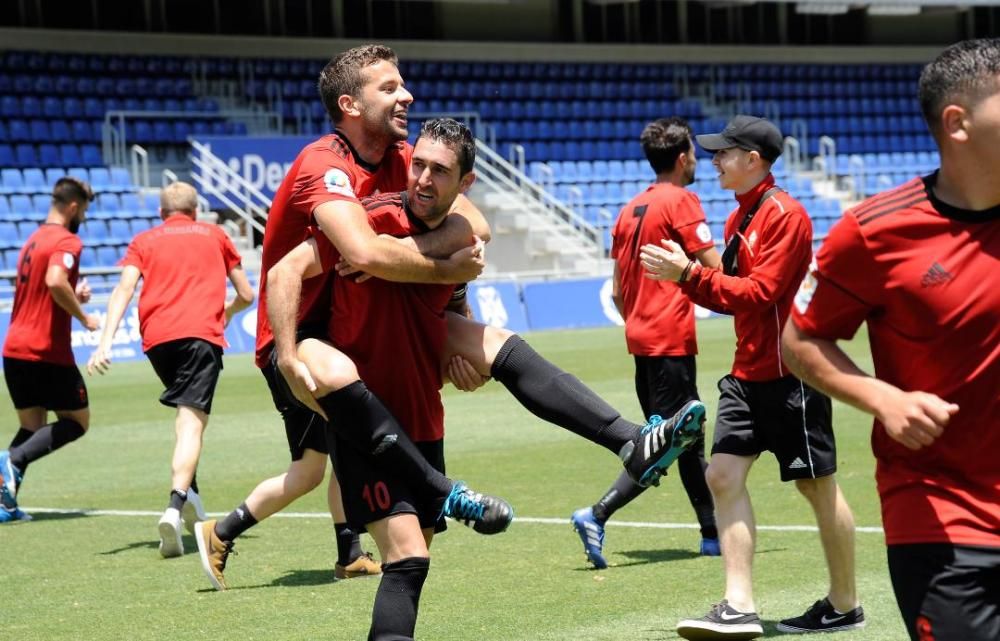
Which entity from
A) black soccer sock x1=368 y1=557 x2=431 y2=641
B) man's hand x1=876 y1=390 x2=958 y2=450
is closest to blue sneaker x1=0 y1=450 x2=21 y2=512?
black soccer sock x1=368 y1=557 x2=431 y2=641

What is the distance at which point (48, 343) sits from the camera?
1112 centimetres

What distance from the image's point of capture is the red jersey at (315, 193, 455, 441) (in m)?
5.40

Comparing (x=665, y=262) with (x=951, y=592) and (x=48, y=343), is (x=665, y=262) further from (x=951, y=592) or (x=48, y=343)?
(x=48, y=343)

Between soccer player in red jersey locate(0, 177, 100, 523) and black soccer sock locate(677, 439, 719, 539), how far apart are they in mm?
4688

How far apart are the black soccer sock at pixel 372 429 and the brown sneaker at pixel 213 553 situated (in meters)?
2.92

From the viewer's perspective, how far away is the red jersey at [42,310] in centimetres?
1104

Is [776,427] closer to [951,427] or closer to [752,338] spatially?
[752,338]

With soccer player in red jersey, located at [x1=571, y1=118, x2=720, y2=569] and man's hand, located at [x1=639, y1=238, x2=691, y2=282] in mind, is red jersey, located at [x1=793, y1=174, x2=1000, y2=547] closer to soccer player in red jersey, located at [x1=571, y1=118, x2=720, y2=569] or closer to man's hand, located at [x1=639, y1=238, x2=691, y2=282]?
man's hand, located at [x1=639, y1=238, x2=691, y2=282]

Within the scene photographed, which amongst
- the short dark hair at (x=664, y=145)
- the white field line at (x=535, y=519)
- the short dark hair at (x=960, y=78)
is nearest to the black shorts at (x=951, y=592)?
the short dark hair at (x=960, y=78)

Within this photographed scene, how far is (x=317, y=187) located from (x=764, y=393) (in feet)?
7.48

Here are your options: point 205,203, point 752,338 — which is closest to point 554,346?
point 205,203

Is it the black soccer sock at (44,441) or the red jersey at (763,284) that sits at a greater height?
the red jersey at (763,284)

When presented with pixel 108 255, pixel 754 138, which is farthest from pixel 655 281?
pixel 108 255

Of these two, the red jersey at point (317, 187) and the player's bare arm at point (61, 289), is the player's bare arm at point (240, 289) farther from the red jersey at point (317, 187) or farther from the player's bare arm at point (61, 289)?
the red jersey at point (317, 187)
